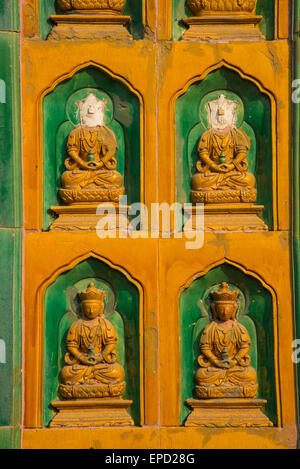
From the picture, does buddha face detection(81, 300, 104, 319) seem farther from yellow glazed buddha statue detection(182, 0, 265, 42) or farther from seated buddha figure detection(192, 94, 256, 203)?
yellow glazed buddha statue detection(182, 0, 265, 42)

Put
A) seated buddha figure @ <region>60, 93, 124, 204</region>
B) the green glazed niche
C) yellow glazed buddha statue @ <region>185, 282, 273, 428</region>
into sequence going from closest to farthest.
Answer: yellow glazed buddha statue @ <region>185, 282, 273, 428</region>
seated buddha figure @ <region>60, 93, 124, 204</region>
the green glazed niche

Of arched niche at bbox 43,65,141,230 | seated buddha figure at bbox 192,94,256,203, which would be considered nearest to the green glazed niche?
arched niche at bbox 43,65,141,230

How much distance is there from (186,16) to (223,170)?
3.37 feet

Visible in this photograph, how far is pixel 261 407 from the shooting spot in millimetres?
5715

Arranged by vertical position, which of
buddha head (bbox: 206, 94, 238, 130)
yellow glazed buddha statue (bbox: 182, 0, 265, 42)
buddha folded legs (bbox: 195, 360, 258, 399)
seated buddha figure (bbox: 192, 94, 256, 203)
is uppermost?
yellow glazed buddha statue (bbox: 182, 0, 265, 42)

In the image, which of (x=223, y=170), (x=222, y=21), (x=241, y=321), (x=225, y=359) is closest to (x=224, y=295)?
(x=241, y=321)

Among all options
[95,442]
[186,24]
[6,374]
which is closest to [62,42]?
[186,24]

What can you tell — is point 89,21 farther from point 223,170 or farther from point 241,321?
point 241,321

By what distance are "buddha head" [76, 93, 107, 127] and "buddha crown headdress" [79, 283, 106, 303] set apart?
1036mm

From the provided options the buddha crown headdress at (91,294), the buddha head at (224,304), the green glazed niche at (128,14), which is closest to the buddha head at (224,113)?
the green glazed niche at (128,14)

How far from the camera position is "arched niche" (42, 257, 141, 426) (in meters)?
5.69

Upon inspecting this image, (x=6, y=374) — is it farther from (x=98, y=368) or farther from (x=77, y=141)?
(x=77, y=141)

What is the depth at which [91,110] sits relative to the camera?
588 cm

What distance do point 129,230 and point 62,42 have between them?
1.26 metres
